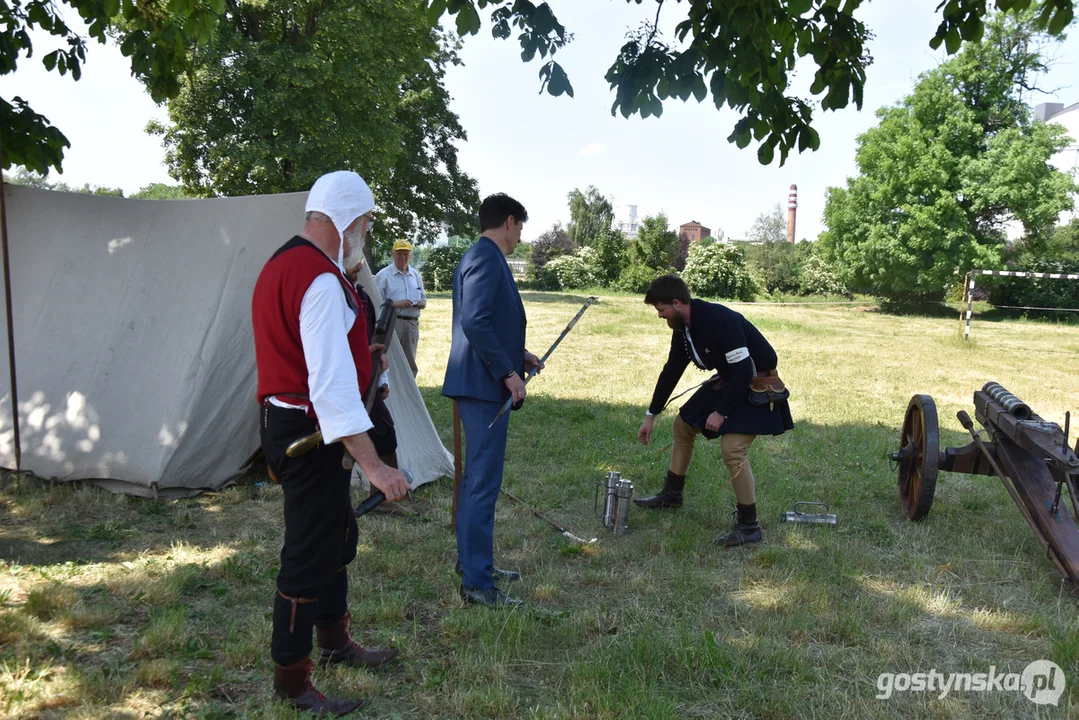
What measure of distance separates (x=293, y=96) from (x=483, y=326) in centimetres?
1824

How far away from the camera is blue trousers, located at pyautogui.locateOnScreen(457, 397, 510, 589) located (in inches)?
142

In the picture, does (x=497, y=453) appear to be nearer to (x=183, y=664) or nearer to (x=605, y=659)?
(x=605, y=659)

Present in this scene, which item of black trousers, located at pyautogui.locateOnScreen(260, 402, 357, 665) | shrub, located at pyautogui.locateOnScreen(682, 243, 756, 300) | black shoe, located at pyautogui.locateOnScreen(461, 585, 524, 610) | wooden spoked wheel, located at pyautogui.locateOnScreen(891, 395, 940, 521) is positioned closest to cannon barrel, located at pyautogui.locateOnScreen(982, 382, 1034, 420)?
wooden spoked wheel, located at pyautogui.locateOnScreen(891, 395, 940, 521)

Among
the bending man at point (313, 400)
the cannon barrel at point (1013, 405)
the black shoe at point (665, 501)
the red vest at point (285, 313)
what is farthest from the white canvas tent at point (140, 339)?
the cannon barrel at point (1013, 405)

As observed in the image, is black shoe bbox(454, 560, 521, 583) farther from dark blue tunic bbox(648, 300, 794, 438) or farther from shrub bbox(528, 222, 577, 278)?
shrub bbox(528, 222, 577, 278)

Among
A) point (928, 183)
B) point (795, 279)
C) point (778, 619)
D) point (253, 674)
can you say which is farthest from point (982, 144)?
point (253, 674)

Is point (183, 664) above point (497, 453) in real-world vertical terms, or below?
below

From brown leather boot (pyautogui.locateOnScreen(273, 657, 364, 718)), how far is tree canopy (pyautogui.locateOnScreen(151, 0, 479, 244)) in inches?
708

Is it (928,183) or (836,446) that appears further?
A: (928,183)

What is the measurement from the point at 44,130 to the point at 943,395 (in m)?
10.5

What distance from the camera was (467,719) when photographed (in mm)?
2773

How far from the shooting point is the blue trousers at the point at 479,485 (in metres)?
3.61

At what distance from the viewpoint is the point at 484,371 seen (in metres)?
3.59

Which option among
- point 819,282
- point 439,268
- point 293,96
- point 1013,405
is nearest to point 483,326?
point 1013,405
